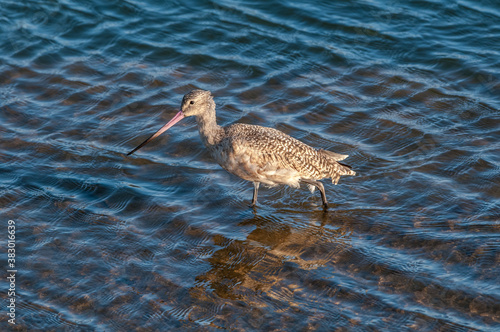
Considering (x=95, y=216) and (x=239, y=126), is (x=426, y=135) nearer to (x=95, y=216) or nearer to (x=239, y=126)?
(x=239, y=126)

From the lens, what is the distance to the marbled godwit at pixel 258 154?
715 centimetres

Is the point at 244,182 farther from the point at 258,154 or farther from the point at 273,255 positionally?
the point at 273,255

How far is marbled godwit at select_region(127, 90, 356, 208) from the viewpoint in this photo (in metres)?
7.15

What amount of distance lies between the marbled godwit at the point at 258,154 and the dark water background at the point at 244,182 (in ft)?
1.37

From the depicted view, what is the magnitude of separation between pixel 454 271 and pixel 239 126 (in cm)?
276

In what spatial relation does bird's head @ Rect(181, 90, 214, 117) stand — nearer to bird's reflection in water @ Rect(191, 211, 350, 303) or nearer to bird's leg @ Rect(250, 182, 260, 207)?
bird's leg @ Rect(250, 182, 260, 207)

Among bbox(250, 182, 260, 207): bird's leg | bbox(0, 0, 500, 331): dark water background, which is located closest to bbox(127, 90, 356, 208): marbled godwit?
bbox(250, 182, 260, 207): bird's leg

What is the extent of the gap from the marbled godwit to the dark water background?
417 millimetres

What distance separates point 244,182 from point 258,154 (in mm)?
1091

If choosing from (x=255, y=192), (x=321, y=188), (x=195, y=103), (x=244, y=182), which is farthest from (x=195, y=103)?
(x=321, y=188)

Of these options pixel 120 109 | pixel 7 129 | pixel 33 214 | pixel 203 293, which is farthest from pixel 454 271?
pixel 7 129

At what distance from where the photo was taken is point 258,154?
7.15 meters

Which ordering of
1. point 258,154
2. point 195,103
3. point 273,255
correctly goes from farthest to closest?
1. point 195,103
2. point 258,154
3. point 273,255

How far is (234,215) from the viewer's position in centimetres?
742
